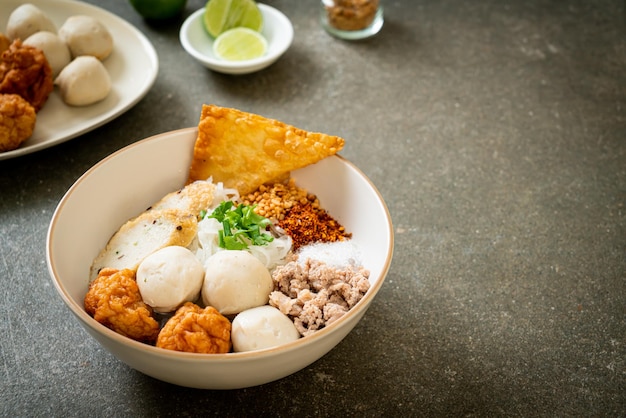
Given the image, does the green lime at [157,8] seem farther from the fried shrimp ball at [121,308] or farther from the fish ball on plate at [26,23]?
the fried shrimp ball at [121,308]

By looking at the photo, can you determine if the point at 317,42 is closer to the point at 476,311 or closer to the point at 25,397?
the point at 476,311

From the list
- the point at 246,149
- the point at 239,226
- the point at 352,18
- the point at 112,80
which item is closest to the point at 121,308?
the point at 239,226

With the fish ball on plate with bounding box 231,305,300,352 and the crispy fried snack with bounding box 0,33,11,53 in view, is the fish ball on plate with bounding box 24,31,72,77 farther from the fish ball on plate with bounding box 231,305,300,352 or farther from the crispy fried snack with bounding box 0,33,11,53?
the fish ball on plate with bounding box 231,305,300,352

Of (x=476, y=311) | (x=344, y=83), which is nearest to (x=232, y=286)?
(x=476, y=311)

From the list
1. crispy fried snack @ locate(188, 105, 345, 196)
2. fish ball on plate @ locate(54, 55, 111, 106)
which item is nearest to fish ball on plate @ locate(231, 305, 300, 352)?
crispy fried snack @ locate(188, 105, 345, 196)

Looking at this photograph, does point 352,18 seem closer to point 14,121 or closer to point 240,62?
point 240,62

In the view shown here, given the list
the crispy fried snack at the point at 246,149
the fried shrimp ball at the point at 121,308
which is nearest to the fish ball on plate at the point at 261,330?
the fried shrimp ball at the point at 121,308
